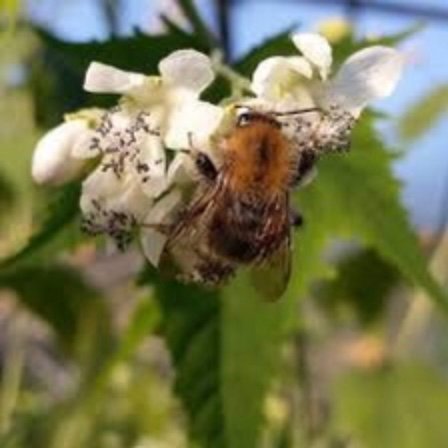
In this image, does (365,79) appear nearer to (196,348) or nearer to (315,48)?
(315,48)

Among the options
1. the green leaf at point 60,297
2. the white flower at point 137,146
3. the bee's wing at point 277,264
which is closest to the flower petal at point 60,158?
the white flower at point 137,146

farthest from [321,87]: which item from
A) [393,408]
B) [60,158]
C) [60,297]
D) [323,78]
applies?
[393,408]

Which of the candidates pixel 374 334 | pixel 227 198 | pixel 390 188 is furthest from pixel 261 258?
pixel 374 334

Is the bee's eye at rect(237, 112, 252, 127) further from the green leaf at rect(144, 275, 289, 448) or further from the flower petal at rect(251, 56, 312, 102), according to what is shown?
the green leaf at rect(144, 275, 289, 448)

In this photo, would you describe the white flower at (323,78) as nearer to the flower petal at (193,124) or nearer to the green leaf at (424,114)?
the flower petal at (193,124)

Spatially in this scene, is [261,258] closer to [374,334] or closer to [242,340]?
[242,340]

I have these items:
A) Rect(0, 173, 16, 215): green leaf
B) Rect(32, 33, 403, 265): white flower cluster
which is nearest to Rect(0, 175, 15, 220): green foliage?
Rect(0, 173, 16, 215): green leaf
